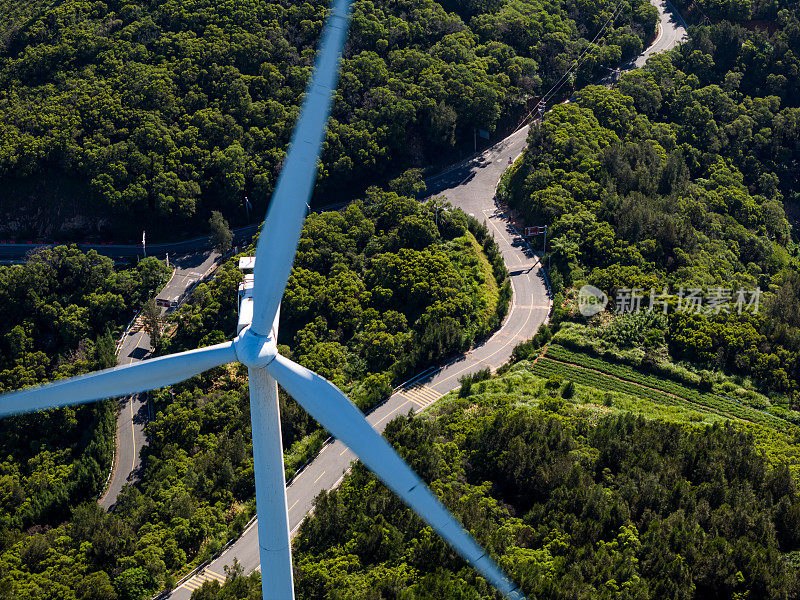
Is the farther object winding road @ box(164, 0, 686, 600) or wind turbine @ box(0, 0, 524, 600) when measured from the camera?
winding road @ box(164, 0, 686, 600)

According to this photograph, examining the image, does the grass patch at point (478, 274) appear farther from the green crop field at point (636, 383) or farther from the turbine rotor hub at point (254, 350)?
the turbine rotor hub at point (254, 350)

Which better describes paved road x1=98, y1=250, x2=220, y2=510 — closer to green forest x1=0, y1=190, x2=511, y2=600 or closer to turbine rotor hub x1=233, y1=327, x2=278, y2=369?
green forest x1=0, y1=190, x2=511, y2=600

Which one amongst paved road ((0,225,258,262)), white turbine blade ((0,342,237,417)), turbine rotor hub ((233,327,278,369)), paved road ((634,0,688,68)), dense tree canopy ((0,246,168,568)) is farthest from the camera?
paved road ((634,0,688,68))

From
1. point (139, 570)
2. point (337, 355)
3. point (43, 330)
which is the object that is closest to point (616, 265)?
point (337, 355)

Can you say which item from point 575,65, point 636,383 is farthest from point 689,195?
point 636,383

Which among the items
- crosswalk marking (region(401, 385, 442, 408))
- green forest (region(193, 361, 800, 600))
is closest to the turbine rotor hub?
green forest (region(193, 361, 800, 600))

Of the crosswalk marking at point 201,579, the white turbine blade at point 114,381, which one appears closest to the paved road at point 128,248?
the crosswalk marking at point 201,579

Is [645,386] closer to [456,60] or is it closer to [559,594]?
[559,594]
